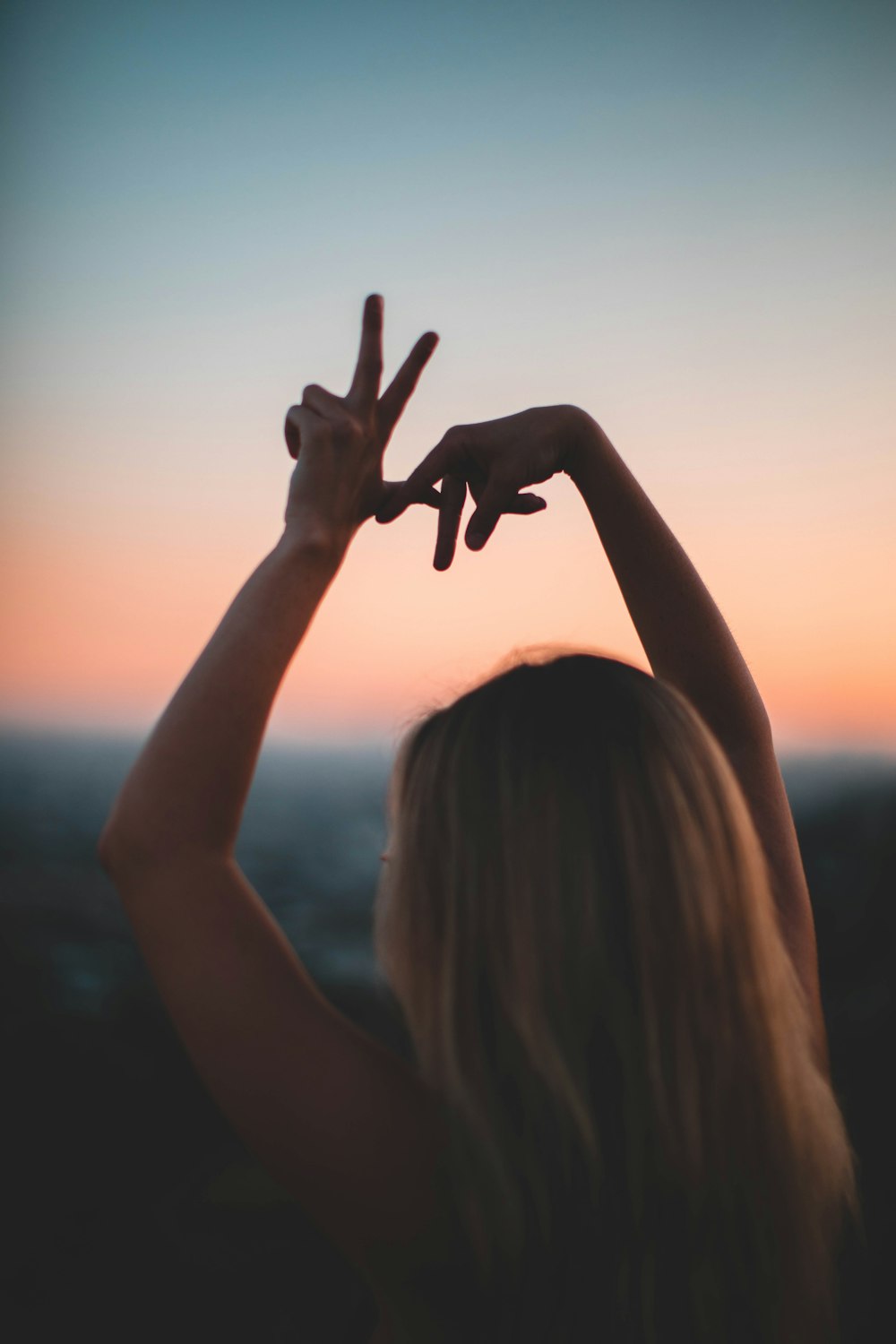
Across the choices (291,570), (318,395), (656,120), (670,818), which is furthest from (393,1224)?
(656,120)

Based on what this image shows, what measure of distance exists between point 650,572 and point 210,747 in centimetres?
56

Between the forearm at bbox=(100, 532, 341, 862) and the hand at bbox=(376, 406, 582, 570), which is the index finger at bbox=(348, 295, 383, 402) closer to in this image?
the hand at bbox=(376, 406, 582, 570)

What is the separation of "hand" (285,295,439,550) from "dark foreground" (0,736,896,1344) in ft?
5.85

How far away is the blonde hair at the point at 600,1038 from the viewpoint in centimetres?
54

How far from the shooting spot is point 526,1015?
54 cm

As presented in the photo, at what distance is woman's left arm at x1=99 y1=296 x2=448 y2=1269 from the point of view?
49 cm

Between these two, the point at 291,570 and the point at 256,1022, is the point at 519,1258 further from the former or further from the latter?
the point at 291,570

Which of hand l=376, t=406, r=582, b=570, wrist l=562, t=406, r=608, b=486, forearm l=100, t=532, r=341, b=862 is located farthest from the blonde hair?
wrist l=562, t=406, r=608, b=486

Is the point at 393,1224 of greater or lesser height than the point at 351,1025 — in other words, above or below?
below

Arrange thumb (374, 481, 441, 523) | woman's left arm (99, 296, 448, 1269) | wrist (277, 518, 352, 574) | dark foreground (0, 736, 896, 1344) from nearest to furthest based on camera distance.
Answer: woman's left arm (99, 296, 448, 1269)
wrist (277, 518, 352, 574)
thumb (374, 481, 441, 523)
dark foreground (0, 736, 896, 1344)

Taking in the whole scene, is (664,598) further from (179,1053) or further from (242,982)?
(179,1053)

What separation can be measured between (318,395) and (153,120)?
2.15 meters

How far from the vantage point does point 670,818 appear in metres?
0.58

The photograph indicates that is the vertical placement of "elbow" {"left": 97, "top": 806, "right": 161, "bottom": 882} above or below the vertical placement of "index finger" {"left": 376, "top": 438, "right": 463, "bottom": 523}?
below
